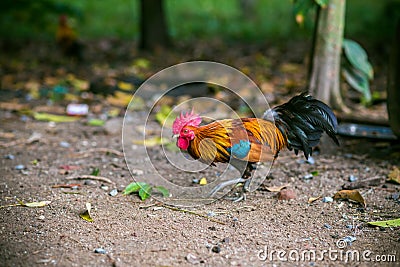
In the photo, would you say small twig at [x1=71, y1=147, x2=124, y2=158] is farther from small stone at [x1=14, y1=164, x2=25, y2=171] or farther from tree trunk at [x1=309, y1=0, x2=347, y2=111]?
tree trunk at [x1=309, y1=0, x2=347, y2=111]

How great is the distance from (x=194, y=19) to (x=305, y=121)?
8.97 m

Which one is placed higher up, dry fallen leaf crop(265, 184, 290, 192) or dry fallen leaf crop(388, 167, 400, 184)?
dry fallen leaf crop(388, 167, 400, 184)

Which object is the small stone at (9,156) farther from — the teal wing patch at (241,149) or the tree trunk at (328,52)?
the tree trunk at (328,52)

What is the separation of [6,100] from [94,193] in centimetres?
315

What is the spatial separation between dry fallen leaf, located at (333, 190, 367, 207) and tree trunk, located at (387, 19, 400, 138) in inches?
40.1

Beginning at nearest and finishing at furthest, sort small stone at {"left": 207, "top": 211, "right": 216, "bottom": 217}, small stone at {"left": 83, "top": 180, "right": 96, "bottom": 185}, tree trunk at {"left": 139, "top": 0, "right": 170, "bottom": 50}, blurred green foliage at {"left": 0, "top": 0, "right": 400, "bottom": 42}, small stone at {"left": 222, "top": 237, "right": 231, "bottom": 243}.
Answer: small stone at {"left": 222, "top": 237, "right": 231, "bottom": 243} < small stone at {"left": 207, "top": 211, "right": 216, "bottom": 217} < small stone at {"left": 83, "top": 180, "right": 96, "bottom": 185} < tree trunk at {"left": 139, "top": 0, "right": 170, "bottom": 50} < blurred green foliage at {"left": 0, "top": 0, "right": 400, "bottom": 42}

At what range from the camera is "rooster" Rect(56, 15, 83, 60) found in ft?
26.5

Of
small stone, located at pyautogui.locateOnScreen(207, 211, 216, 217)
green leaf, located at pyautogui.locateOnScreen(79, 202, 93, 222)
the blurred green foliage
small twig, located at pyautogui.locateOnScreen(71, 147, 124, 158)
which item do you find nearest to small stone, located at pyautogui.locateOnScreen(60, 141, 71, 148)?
small twig, located at pyautogui.locateOnScreen(71, 147, 124, 158)

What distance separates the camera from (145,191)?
3.66m

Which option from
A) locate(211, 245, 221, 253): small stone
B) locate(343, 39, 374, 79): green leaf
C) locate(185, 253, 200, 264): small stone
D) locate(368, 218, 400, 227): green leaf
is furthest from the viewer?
locate(343, 39, 374, 79): green leaf

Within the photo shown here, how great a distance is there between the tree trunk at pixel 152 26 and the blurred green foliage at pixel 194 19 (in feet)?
3.46

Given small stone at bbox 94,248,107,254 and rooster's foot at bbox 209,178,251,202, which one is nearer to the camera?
small stone at bbox 94,248,107,254

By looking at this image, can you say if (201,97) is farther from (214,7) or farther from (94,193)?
(214,7)

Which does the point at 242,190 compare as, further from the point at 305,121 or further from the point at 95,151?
the point at 95,151
